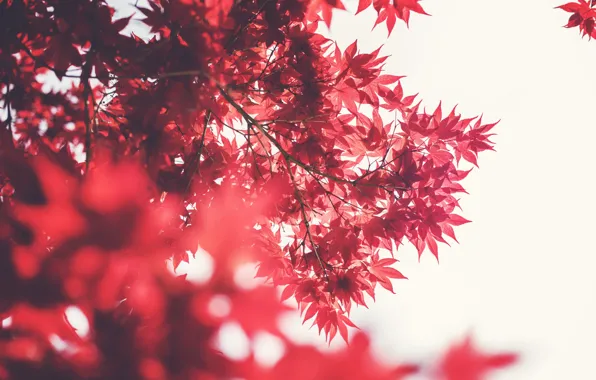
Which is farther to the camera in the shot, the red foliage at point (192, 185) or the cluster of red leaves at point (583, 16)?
the cluster of red leaves at point (583, 16)

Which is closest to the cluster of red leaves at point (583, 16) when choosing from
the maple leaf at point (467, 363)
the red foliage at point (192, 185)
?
the red foliage at point (192, 185)

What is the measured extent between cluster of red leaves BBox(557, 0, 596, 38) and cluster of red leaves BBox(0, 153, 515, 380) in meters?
2.16

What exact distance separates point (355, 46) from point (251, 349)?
1.52 meters

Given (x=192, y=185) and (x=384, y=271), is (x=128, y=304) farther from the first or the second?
(x=384, y=271)

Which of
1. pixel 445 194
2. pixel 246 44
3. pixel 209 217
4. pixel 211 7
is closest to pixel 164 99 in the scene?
pixel 211 7

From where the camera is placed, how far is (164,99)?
1.33 meters

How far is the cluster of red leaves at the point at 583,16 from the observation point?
193 cm

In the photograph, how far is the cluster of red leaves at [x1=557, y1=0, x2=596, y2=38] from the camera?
1.93 metres

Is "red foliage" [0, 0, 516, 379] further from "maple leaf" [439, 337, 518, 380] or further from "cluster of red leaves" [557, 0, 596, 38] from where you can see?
"cluster of red leaves" [557, 0, 596, 38]

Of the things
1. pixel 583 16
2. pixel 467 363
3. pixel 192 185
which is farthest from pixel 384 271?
pixel 583 16

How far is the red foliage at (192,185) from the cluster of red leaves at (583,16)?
29.5 inches

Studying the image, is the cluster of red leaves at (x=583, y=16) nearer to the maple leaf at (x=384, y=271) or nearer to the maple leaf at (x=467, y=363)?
the maple leaf at (x=384, y=271)

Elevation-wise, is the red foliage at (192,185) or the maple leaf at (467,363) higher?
the red foliage at (192,185)

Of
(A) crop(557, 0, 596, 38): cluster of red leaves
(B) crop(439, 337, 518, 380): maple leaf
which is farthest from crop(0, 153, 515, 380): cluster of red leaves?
(A) crop(557, 0, 596, 38): cluster of red leaves
